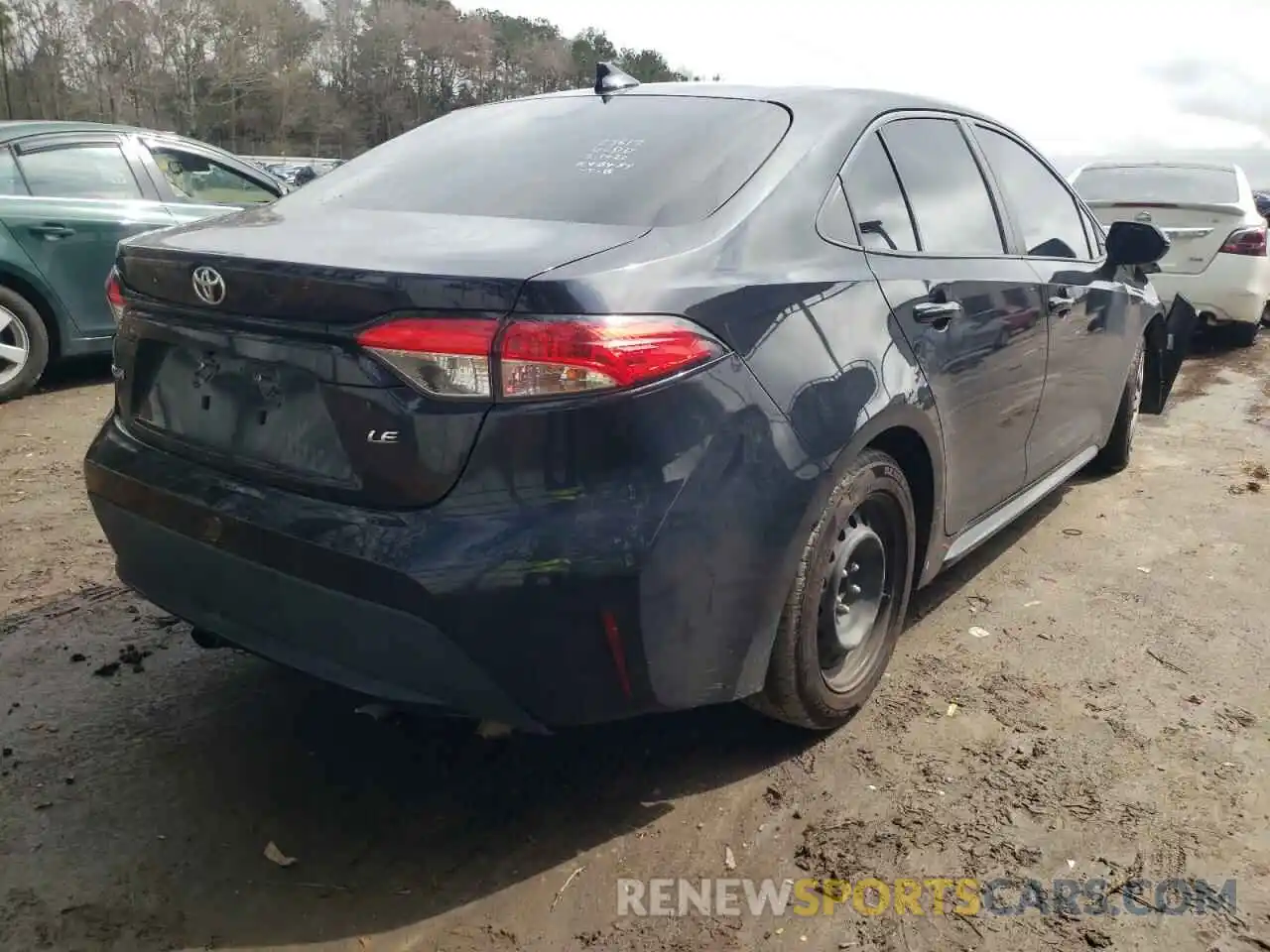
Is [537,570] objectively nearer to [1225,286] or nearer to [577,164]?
[577,164]

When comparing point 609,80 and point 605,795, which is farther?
point 609,80

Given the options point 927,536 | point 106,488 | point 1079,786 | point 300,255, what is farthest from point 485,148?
point 1079,786

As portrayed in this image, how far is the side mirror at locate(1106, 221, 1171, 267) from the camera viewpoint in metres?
4.13

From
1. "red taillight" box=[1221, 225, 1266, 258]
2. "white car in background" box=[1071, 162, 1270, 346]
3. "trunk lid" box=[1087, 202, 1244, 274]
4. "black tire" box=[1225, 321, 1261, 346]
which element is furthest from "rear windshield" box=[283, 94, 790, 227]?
"black tire" box=[1225, 321, 1261, 346]

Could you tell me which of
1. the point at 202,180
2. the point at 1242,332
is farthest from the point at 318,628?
the point at 1242,332

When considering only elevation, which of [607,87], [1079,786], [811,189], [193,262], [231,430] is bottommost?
[1079,786]

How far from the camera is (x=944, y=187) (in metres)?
3.13

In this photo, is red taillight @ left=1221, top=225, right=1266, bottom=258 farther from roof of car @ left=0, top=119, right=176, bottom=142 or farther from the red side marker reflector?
roof of car @ left=0, top=119, right=176, bottom=142

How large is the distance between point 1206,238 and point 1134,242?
4.40m

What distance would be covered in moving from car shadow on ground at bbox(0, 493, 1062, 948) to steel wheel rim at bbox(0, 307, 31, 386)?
3468 millimetres

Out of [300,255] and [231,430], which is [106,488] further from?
[300,255]

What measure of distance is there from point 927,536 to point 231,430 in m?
1.85

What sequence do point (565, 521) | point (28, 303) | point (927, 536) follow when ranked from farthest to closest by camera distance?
1. point (28, 303)
2. point (927, 536)
3. point (565, 521)

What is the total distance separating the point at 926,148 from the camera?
3088mm
